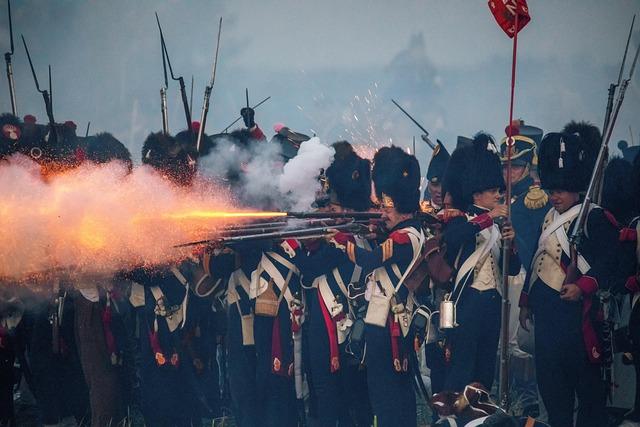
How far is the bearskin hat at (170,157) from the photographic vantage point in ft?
28.8

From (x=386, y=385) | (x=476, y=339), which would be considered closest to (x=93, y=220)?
(x=386, y=385)

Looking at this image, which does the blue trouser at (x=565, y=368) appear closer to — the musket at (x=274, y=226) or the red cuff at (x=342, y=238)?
the red cuff at (x=342, y=238)

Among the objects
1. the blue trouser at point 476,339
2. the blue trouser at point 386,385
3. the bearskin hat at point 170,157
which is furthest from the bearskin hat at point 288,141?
the blue trouser at point 476,339

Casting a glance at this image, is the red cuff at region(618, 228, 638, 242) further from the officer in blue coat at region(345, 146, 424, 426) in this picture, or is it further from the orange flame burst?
the orange flame burst

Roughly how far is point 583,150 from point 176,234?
4129 mm

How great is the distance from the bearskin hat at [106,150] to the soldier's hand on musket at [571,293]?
4.94 m

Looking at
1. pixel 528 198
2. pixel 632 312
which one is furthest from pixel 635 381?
pixel 528 198

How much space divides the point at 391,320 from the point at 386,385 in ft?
2.00

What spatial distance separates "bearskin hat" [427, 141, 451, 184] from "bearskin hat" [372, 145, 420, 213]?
129 centimetres

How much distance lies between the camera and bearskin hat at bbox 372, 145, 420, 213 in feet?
25.6

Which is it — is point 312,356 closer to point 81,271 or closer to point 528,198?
point 81,271

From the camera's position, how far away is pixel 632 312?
729cm

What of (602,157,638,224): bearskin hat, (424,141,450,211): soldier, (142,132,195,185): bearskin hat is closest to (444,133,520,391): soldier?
(602,157,638,224): bearskin hat

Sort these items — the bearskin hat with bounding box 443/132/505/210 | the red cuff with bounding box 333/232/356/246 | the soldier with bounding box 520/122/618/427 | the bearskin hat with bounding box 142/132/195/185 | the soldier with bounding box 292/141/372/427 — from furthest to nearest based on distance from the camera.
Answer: the bearskin hat with bounding box 142/132/195/185
the soldier with bounding box 292/141/372/427
the red cuff with bounding box 333/232/356/246
the bearskin hat with bounding box 443/132/505/210
the soldier with bounding box 520/122/618/427
